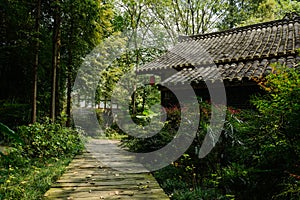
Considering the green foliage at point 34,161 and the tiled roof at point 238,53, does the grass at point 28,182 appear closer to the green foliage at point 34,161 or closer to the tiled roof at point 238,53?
the green foliage at point 34,161

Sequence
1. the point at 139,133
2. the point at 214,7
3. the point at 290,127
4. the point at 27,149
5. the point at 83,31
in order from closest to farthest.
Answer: the point at 290,127, the point at 27,149, the point at 139,133, the point at 83,31, the point at 214,7

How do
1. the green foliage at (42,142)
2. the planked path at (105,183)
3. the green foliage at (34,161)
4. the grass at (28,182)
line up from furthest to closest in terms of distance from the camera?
the green foliage at (42,142) < the planked path at (105,183) < the green foliage at (34,161) < the grass at (28,182)

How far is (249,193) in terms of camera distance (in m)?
2.26

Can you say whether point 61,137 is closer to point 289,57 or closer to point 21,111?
point 21,111

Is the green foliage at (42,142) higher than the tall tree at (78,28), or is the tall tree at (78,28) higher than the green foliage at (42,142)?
the tall tree at (78,28)

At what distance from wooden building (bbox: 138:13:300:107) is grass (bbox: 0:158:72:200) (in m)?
3.58

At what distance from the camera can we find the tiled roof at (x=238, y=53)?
21.2 ft

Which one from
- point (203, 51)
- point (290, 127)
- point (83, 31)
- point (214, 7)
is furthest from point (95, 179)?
point (214, 7)

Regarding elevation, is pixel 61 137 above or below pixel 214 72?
below

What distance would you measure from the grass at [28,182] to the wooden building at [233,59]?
3.58 m

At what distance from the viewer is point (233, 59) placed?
23.4 feet

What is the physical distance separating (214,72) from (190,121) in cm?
237

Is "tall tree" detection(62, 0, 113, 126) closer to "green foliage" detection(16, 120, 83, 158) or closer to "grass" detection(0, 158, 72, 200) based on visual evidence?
"green foliage" detection(16, 120, 83, 158)

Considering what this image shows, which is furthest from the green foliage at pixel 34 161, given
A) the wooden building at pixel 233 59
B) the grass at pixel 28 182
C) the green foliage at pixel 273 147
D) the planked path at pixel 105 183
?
the wooden building at pixel 233 59
